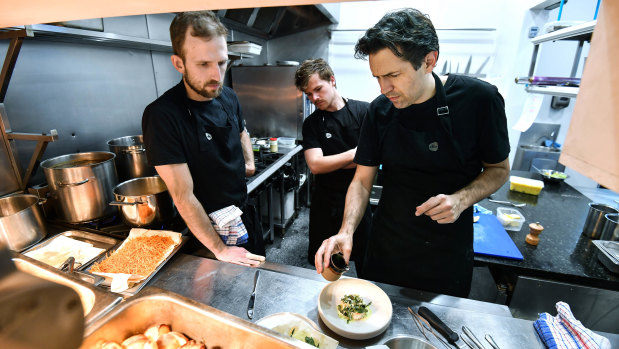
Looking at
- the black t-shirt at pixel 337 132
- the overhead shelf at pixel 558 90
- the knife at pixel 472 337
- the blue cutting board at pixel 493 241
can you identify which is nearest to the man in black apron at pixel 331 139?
the black t-shirt at pixel 337 132

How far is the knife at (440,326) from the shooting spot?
95cm

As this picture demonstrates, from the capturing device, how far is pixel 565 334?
95 cm

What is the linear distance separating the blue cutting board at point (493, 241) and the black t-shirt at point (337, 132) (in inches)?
40.6

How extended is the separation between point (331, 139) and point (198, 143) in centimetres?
117

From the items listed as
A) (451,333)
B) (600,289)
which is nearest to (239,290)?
(451,333)

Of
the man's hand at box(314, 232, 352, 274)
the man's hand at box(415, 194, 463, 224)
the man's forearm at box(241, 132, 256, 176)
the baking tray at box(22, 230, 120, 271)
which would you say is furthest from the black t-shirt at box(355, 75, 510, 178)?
the baking tray at box(22, 230, 120, 271)

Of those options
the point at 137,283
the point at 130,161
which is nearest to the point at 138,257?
the point at 137,283

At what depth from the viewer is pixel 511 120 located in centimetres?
486

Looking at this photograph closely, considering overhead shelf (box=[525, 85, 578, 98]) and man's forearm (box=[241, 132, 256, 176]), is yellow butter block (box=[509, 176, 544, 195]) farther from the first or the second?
man's forearm (box=[241, 132, 256, 176])

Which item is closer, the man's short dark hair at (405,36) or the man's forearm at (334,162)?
the man's short dark hair at (405,36)

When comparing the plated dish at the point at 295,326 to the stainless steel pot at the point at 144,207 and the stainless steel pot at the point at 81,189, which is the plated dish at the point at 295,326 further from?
the stainless steel pot at the point at 81,189

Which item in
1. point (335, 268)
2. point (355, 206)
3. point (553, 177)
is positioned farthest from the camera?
point (553, 177)

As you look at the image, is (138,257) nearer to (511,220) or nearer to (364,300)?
(364,300)

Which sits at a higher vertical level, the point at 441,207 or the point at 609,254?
the point at 441,207
